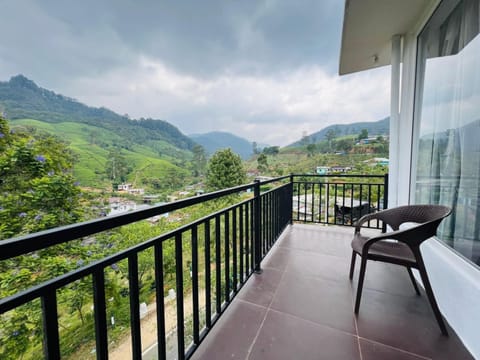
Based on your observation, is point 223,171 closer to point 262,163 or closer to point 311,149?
point 262,163

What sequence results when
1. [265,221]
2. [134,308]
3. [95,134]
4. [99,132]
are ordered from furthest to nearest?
[99,132] → [95,134] → [265,221] → [134,308]

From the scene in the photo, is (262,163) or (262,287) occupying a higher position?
(262,163)

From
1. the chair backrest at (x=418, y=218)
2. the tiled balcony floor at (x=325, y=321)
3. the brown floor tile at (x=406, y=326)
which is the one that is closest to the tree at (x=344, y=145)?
the chair backrest at (x=418, y=218)

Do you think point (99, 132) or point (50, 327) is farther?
point (99, 132)

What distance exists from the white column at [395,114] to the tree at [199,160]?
15.1 metres

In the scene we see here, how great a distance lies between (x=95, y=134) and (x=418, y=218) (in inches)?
558

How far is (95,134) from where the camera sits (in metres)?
11.5

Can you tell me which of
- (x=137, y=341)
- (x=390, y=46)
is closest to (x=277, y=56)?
(x=390, y=46)

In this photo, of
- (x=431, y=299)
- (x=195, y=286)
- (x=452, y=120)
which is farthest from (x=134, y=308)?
(x=452, y=120)

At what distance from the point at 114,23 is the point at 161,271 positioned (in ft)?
44.9

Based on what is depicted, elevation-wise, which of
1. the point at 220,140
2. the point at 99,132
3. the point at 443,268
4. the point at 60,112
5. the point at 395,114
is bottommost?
the point at 443,268

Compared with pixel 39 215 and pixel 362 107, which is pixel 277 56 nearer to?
pixel 362 107

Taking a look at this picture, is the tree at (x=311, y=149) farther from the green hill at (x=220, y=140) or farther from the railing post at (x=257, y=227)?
the green hill at (x=220, y=140)

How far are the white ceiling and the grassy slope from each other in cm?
743
